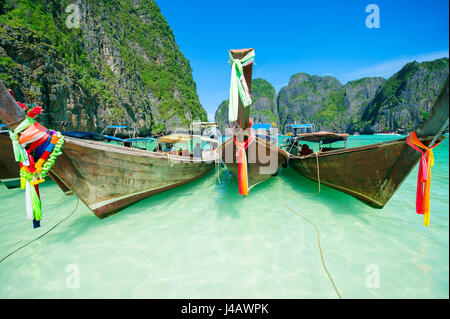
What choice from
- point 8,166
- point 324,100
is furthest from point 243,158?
point 324,100

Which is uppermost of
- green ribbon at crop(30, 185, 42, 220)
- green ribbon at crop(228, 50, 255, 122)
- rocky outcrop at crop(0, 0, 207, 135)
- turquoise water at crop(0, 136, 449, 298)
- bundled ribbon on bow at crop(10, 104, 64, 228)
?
rocky outcrop at crop(0, 0, 207, 135)

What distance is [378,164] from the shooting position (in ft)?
12.8

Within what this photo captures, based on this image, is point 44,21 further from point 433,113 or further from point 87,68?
point 433,113

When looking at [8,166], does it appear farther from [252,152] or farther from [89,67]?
[89,67]

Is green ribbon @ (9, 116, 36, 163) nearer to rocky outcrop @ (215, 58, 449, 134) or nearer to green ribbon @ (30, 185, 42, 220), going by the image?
green ribbon @ (30, 185, 42, 220)

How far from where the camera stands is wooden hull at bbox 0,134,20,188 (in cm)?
547

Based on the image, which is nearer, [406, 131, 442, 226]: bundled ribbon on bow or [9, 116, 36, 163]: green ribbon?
[9, 116, 36, 163]: green ribbon

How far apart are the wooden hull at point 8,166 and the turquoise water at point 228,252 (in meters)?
1.94

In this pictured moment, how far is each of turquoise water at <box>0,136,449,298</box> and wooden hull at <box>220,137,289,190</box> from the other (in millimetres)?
1215

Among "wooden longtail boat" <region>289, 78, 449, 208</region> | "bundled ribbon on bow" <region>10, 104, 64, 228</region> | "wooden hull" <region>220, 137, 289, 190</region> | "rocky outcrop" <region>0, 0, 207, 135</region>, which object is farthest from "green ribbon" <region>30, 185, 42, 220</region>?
"rocky outcrop" <region>0, 0, 207, 135</region>

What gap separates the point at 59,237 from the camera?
12.1 ft

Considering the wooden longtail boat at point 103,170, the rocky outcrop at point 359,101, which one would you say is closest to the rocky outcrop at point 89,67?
the wooden longtail boat at point 103,170

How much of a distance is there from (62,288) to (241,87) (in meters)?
4.53

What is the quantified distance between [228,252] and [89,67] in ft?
121
